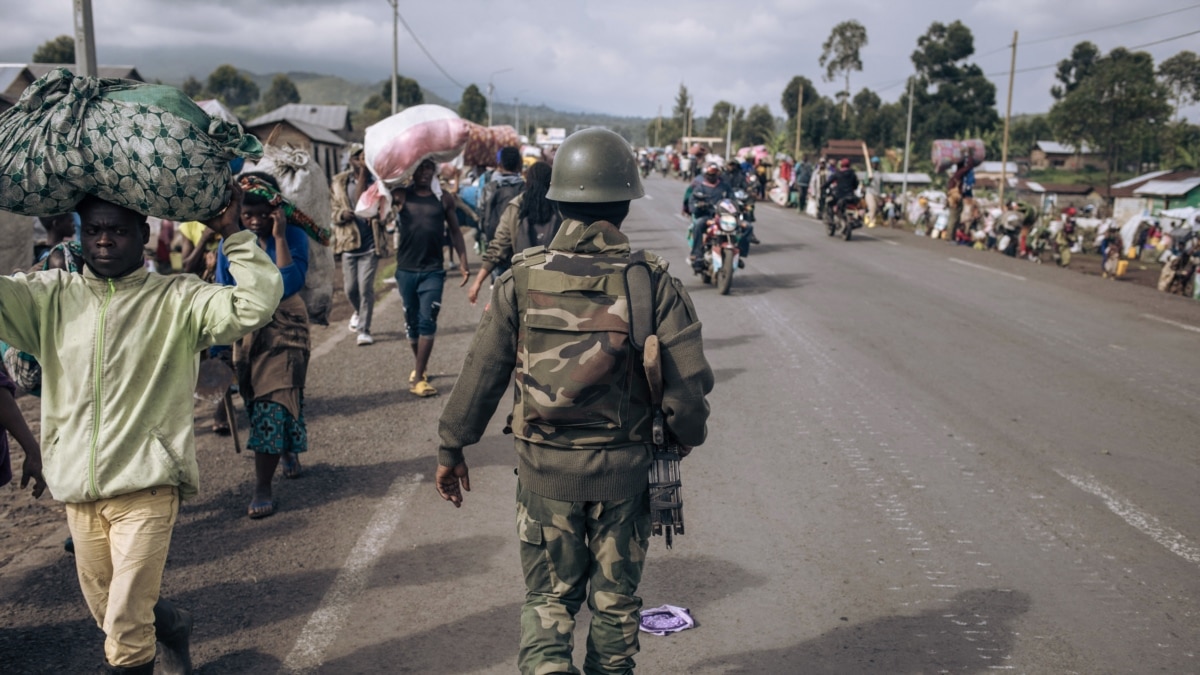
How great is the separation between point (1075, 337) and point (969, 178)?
1491 cm

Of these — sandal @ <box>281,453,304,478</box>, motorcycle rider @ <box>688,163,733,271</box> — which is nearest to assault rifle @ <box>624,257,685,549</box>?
sandal @ <box>281,453,304,478</box>

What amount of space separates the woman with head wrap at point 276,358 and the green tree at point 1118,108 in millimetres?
61969

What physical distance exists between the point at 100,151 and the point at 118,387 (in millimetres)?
726

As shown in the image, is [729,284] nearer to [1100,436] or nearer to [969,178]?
[1100,436]

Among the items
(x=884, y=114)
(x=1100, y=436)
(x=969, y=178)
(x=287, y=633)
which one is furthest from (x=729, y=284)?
(x=884, y=114)

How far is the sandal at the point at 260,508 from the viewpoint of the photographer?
4965mm

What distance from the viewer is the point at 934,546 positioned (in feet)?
15.0

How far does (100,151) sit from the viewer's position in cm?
278

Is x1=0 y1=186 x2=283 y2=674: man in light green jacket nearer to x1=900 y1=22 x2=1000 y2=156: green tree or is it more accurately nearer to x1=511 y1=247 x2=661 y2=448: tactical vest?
x1=511 y1=247 x2=661 y2=448: tactical vest

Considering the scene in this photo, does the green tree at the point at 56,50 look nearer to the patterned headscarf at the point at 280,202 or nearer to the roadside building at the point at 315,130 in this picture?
the roadside building at the point at 315,130

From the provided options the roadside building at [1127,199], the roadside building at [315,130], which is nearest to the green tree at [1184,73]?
the roadside building at [1127,199]

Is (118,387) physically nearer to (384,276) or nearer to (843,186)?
(384,276)

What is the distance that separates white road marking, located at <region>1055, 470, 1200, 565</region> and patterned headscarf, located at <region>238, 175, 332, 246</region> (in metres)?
4.54

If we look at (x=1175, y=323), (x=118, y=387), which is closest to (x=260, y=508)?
(x=118, y=387)
